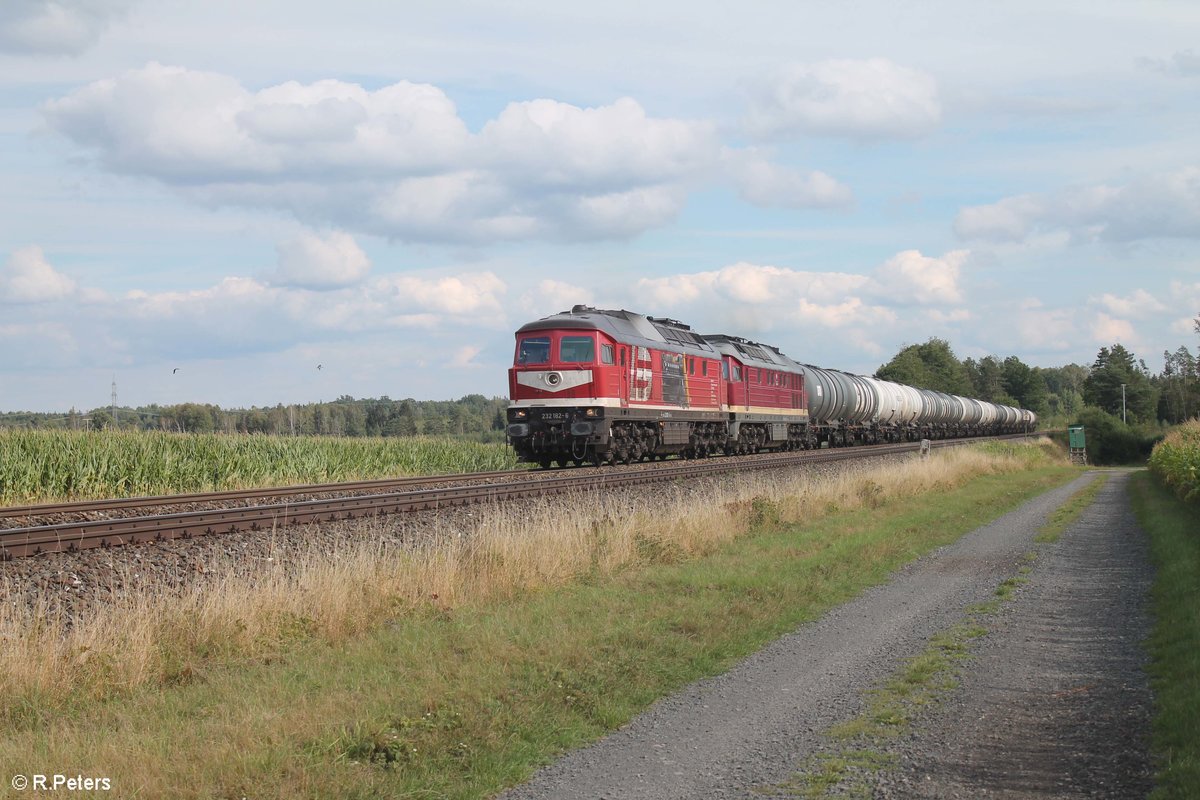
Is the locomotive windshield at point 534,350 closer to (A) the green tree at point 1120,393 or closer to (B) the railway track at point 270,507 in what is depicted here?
(B) the railway track at point 270,507

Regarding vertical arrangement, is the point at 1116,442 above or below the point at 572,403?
below

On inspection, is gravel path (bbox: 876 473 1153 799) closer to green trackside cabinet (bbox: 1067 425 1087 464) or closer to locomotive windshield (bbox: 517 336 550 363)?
locomotive windshield (bbox: 517 336 550 363)

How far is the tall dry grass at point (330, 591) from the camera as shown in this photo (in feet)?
28.0

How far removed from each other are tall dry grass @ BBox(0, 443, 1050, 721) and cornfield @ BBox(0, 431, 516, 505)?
10750 mm

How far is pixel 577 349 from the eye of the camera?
91.9ft

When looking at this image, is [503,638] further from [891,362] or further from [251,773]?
[891,362]

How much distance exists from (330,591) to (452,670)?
8.99 feet

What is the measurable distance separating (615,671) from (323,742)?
275 centimetres

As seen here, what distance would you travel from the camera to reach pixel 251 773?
6137 millimetres

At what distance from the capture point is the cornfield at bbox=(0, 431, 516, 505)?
22.3 meters

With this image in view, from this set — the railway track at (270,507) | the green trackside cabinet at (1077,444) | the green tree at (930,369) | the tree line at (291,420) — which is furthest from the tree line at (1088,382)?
the railway track at (270,507)

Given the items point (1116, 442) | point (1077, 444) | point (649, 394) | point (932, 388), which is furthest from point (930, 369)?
point (649, 394)

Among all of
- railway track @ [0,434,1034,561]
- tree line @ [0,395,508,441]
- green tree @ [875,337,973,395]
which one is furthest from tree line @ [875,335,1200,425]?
railway track @ [0,434,1034,561]

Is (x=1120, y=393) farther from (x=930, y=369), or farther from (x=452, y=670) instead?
(x=452, y=670)
